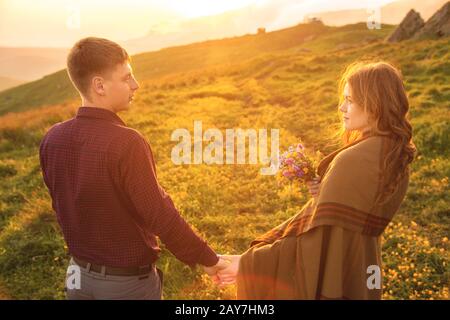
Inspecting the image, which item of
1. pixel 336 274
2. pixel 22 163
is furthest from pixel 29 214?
pixel 336 274

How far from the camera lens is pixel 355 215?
3.50 m

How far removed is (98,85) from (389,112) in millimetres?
2195

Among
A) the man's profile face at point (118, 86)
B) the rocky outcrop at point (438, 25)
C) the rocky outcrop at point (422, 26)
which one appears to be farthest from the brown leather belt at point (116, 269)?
the rocky outcrop at point (438, 25)

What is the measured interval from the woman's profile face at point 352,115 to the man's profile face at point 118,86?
68.3 inches

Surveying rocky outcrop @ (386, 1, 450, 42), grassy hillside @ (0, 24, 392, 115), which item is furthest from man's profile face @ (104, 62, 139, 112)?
grassy hillside @ (0, 24, 392, 115)

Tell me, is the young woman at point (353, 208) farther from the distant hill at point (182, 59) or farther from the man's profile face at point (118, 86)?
the distant hill at point (182, 59)

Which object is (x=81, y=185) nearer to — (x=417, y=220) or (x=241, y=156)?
(x=417, y=220)

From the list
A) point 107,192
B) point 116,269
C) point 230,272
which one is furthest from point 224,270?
point 107,192

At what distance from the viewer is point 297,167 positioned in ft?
14.4

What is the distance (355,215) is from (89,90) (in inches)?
85.5

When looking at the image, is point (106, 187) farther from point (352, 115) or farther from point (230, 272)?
point (352, 115)

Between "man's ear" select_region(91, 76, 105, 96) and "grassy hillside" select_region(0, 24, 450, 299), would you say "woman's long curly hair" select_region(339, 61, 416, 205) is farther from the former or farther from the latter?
"man's ear" select_region(91, 76, 105, 96)

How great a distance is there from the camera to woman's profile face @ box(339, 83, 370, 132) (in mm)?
3703

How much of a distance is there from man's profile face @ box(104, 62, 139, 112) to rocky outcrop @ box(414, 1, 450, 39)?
39.6 meters
